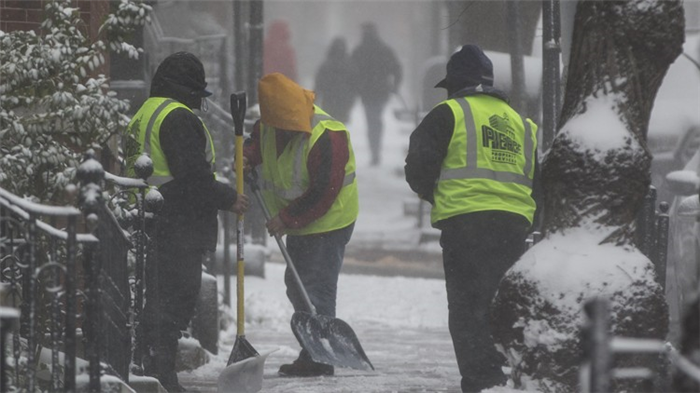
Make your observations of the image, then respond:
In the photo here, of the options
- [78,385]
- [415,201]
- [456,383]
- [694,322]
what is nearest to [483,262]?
[456,383]

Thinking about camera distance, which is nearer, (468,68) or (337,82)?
(468,68)

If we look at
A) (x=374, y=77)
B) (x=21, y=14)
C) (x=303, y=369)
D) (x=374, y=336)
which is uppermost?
(x=21, y=14)

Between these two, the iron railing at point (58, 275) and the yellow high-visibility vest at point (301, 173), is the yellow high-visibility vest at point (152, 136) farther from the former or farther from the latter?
the iron railing at point (58, 275)

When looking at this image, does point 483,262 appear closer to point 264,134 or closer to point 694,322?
point 264,134

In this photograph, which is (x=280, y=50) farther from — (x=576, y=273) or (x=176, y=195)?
(x=576, y=273)

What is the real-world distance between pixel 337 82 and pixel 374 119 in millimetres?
975

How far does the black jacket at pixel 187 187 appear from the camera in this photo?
782 centimetres

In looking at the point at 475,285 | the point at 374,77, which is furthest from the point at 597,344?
the point at 374,77

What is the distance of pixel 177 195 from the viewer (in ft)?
26.0

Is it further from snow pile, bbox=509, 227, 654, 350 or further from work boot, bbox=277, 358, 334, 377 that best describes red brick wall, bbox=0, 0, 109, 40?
snow pile, bbox=509, 227, 654, 350

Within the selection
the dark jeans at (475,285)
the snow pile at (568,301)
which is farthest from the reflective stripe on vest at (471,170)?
the snow pile at (568,301)

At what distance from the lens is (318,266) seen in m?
8.97

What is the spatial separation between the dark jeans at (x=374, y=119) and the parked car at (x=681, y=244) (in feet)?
45.8

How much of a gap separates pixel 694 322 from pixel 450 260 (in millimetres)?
3803
